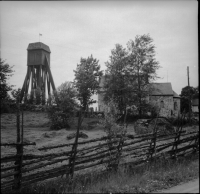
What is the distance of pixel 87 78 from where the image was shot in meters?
21.1

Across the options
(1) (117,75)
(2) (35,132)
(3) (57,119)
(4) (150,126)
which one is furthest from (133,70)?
(2) (35,132)

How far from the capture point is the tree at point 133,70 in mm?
21656

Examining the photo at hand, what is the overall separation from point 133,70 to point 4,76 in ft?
61.7

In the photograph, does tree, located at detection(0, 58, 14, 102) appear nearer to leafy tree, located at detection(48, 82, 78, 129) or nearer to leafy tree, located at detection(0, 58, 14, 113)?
leafy tree, located at detection(0, 58, 14, 113)

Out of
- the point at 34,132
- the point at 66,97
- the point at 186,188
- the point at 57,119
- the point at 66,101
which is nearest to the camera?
the point at 186,188

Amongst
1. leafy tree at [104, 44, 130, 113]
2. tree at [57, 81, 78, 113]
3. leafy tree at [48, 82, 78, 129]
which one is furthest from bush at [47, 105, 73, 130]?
leafy tree at [104, 44, 130, 113]

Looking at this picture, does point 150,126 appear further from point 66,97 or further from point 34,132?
point 34,132

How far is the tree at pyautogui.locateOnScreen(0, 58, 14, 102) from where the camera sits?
4958 mm

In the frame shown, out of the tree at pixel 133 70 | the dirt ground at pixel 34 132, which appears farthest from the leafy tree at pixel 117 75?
the dirt ground at pixel 34 132

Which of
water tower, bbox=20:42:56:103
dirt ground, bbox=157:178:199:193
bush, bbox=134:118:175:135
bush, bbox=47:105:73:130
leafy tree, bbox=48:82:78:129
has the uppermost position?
water tower, bbox=20:42:56:103

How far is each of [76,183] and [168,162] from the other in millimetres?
3394

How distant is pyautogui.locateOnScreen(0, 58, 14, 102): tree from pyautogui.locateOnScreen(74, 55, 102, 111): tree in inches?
400

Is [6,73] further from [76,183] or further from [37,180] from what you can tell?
[76,183]

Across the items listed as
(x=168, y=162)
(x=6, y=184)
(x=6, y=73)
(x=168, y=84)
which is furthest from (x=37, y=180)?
(x=168, y=84)
